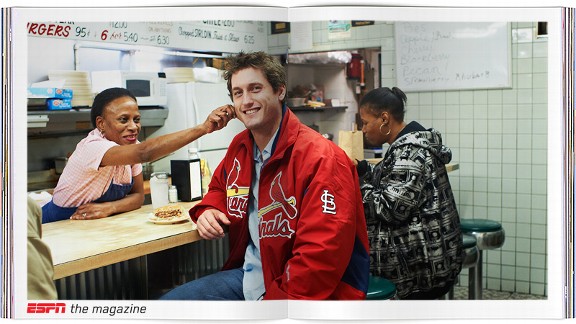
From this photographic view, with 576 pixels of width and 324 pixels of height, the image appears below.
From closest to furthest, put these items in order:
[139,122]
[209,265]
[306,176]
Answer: [306,176], [139,122], [209,265]

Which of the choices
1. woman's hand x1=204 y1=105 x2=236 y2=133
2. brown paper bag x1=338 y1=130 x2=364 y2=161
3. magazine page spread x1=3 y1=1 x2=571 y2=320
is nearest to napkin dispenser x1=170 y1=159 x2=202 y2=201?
magazine page spread x1=3 y1=1 x2=571 y2=320

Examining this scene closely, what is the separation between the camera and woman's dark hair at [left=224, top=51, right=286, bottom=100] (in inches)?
88.8

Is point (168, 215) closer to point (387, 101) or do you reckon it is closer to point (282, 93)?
point (282, 93)

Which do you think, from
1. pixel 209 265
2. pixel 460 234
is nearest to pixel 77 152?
pixel 209 265

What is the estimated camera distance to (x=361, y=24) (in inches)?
90.4

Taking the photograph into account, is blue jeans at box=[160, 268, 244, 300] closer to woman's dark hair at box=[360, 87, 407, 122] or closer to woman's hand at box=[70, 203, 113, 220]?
woman's hand at box=[70, 203, 113, 220]

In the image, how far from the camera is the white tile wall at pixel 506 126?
2344 millimetres

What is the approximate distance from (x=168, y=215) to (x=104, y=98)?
49 centimetres

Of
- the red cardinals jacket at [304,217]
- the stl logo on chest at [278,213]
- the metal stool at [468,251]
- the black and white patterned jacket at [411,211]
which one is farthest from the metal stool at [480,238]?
the stl logo on chest at [278,213]

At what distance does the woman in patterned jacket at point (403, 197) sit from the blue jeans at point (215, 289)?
1.65 feet

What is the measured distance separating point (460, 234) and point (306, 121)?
2.46ft

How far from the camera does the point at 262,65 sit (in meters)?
2.26

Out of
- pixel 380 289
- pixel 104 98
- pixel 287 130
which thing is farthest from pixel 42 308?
pixel 380 289

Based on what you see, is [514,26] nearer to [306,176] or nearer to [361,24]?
[361,24]
